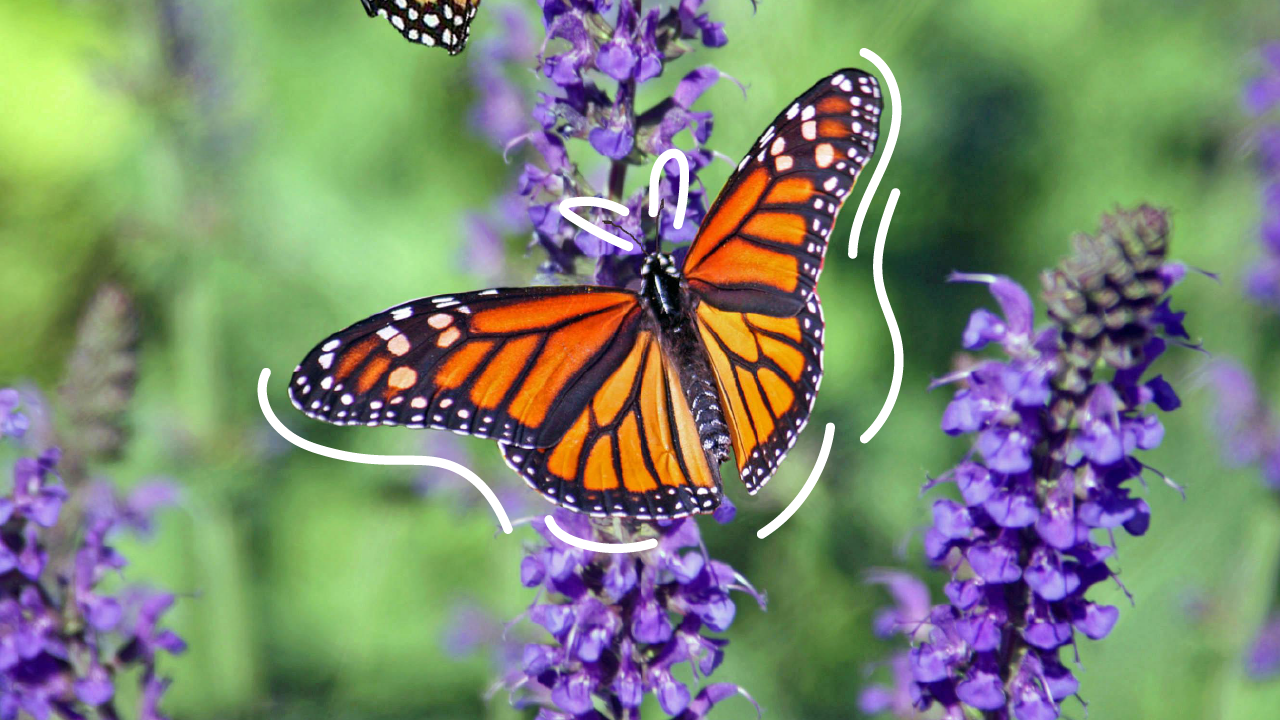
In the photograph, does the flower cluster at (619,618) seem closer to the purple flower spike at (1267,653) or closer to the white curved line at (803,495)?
the white curved line at (803,495)

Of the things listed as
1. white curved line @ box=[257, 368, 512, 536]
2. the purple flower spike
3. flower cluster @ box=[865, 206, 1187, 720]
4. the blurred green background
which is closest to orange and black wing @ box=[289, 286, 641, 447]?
white curved line @ box=[257, 368, 512, 536]

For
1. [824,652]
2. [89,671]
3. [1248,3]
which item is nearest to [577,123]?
[89,671]

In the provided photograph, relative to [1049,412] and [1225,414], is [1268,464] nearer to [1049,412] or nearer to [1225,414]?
[1225,414]

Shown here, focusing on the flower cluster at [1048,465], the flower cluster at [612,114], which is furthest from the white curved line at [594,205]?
the flower cluster at [1048,465]

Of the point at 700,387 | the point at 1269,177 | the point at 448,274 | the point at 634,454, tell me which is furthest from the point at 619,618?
the point at 448,274

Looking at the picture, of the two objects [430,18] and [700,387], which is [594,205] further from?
[430,18]

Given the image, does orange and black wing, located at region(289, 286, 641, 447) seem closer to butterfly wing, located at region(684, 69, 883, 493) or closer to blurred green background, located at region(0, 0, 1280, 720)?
butterfly wing, located at region(684, 69, 883, 493)
